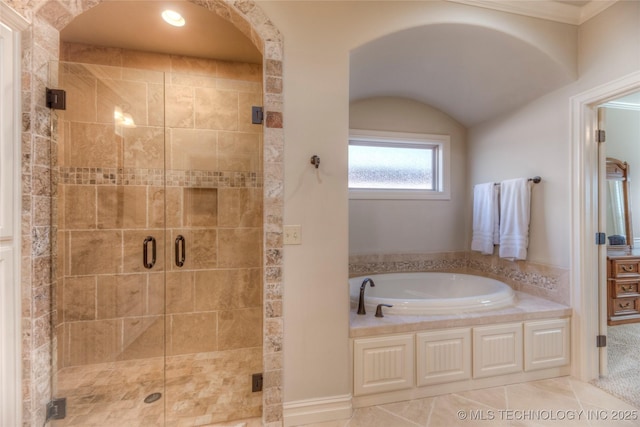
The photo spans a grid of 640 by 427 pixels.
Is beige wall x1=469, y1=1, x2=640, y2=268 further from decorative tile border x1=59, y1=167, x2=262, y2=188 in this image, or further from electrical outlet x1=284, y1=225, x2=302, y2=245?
decorative tile border x1=59, y1=167, x2=262, y2=188

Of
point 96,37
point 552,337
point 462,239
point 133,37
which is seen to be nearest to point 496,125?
point 462,239

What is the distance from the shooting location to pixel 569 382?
2.01 m

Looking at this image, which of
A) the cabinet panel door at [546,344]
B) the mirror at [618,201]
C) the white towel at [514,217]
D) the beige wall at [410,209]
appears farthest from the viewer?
the mirror at [618,201]

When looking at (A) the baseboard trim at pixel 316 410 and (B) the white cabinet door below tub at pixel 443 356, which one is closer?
(A) the baseboard trim at pixel 316 410

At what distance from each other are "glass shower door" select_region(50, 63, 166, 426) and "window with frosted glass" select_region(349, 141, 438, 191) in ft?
5.92

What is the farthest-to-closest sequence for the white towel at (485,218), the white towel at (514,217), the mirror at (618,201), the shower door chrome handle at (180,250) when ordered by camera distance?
the mirror at (618,201) < the white towel at (485,218) < the white towel at (514,217) < the shower door chrome handle at (180,250)

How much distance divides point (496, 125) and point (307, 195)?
2.30 meters

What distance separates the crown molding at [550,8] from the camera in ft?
6.25

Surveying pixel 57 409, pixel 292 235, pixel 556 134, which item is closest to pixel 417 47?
pixel 556 134

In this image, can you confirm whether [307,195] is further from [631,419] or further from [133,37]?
[631,419]

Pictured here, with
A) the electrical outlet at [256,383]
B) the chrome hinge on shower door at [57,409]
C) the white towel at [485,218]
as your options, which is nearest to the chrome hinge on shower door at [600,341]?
the white towel at [485,218]

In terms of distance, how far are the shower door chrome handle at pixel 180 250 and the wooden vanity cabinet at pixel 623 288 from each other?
4266mm

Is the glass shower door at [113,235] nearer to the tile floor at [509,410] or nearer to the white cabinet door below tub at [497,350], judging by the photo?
the tile floor at [509,410]

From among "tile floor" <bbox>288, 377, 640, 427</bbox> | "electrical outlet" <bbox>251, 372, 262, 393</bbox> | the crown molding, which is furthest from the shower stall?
the crown molding
